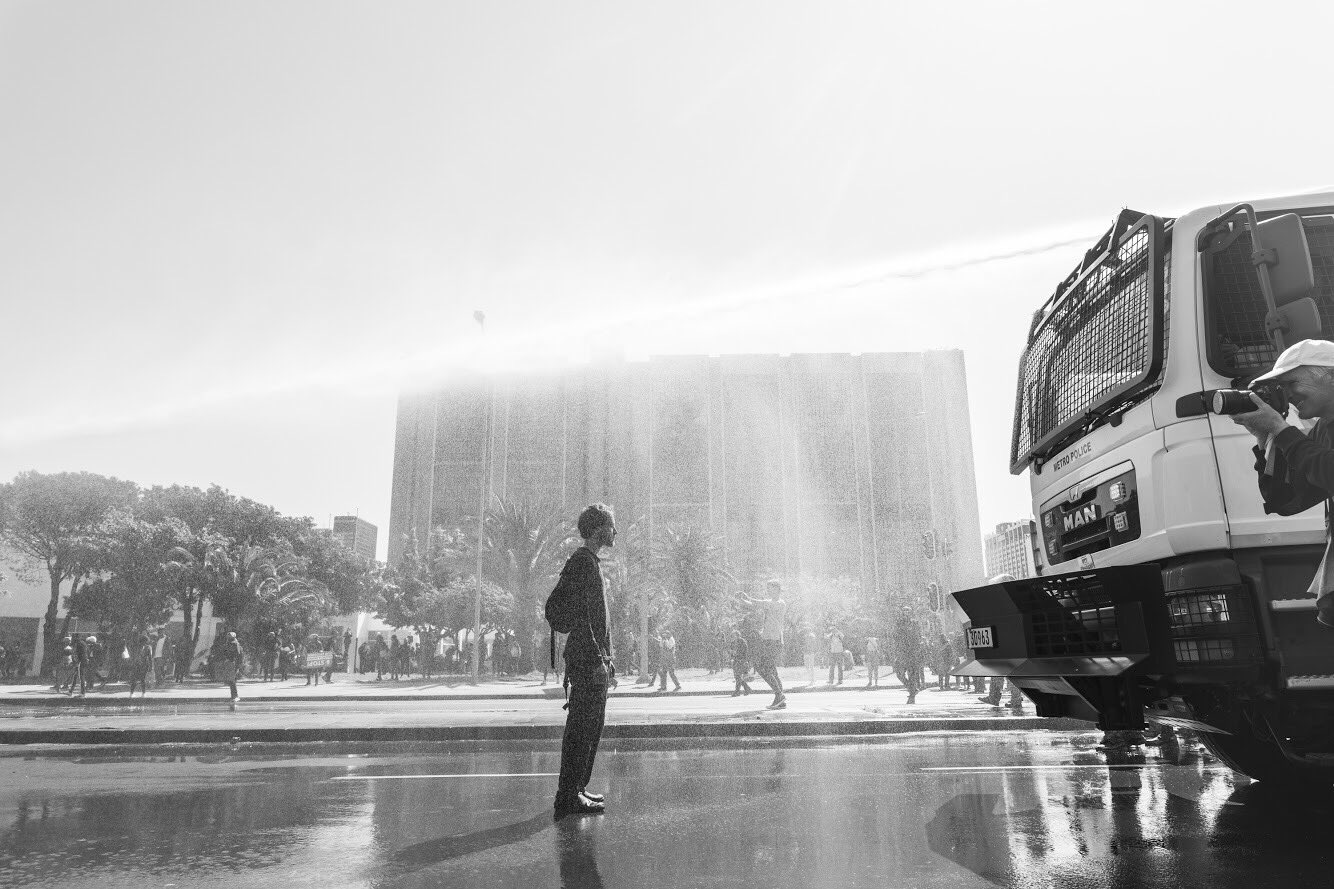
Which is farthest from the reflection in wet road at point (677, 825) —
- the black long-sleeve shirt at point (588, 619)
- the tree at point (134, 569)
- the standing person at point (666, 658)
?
the tree at point (134, 569)

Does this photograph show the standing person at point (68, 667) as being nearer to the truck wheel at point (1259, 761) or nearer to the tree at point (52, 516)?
the tree at point (52, 516)

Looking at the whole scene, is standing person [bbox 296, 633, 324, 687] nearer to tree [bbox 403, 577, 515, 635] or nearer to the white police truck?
tree [bbox 403, 577, 515, 635]

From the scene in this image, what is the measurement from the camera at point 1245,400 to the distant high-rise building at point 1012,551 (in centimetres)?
229

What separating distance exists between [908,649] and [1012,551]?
9.43 meters

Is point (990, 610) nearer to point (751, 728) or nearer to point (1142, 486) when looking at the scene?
point (1142, 486)

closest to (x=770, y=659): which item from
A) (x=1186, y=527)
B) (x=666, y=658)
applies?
(x=1186, y=527)

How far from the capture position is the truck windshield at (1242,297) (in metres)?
3.38

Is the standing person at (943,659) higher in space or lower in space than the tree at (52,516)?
lower

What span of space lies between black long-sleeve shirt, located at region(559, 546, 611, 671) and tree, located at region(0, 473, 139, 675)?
134 ft

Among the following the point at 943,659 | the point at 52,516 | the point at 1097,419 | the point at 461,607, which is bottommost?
the point at 943,659

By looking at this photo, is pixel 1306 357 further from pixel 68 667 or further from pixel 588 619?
pixel 68 667

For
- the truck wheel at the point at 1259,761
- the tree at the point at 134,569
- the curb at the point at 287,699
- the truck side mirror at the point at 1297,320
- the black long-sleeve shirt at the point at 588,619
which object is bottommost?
the curb at the point at 287,699

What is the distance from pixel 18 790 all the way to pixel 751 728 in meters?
5.82

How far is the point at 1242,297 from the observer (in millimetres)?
3502
